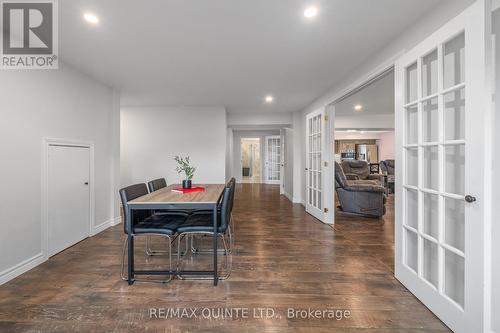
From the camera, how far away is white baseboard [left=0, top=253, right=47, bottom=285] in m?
2.21

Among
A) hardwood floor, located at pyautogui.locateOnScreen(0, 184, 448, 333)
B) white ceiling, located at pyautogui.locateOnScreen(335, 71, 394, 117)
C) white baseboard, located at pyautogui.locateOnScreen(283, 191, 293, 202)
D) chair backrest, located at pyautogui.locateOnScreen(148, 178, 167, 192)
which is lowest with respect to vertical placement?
hardwood floor, located at pyautogui.locateOnScreen(0, 184, 448, 333)

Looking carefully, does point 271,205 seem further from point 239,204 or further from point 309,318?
point 309,318

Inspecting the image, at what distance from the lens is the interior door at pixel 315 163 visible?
14.3ft

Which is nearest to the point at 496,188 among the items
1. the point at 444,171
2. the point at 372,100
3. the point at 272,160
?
the point at 444,171

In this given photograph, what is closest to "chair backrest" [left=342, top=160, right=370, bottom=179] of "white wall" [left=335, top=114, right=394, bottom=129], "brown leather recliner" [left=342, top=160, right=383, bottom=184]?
"brown leather recliner" [left=342, top=160, right=383, bottom=184]

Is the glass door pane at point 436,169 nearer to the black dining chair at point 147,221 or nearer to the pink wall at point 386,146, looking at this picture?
the black dining chair at point 147,221

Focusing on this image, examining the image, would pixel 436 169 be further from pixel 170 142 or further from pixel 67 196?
pixel 170 142

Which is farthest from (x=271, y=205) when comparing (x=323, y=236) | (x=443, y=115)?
(x=443, y=115)

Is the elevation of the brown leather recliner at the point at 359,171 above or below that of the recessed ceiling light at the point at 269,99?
below

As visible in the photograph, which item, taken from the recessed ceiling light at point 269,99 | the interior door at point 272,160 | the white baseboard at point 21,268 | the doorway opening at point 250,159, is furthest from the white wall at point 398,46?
the doorway opening at point 250,159

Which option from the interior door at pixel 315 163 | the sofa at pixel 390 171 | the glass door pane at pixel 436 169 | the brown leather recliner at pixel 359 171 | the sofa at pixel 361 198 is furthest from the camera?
the sofa at pixel 390 171

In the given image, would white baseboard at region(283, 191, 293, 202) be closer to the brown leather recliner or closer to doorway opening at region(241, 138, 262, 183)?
the brown leather recliner

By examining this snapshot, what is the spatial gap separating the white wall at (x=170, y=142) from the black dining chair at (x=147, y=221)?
2749mm

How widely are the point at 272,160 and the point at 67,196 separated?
795 centimetres
